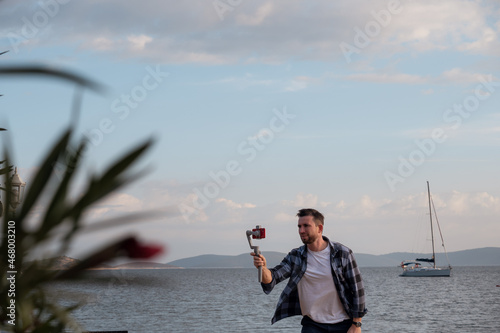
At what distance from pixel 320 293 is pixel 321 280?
10cm

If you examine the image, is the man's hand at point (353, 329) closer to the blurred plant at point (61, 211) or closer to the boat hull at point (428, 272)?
the blurred plant at point (61, 211)

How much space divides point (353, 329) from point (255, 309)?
51.1 meters

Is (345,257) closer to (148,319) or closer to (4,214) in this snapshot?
(4,214)

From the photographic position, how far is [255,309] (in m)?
55.4

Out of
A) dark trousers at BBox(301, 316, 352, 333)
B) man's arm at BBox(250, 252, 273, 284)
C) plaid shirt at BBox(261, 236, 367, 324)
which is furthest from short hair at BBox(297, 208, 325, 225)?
dark trousers at BBox(301, 316, 352, 333)

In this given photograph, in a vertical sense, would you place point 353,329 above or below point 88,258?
below

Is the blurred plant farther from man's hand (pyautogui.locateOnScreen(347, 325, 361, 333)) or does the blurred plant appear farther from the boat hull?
the boat hull

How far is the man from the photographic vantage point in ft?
17.6

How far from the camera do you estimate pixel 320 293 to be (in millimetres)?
5406

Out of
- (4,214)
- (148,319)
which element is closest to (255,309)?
(148,319)

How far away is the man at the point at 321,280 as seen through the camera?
211 inches

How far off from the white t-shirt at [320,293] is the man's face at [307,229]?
6.4 inches

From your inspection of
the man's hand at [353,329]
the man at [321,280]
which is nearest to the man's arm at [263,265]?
the man at [321,280]

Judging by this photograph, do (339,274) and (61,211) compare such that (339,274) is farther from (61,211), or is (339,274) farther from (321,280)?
(61,211)
